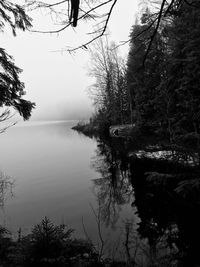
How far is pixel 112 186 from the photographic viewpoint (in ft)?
40.3

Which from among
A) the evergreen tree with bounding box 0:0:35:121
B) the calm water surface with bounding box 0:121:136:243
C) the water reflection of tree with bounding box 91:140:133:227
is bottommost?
the calm water surface with bounding box 0:121:136:243

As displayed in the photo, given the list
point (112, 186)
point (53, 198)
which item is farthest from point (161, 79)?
point (53, 198)

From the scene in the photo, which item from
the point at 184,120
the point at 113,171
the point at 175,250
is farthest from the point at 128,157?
the point at 175,250

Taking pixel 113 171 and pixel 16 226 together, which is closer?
pixel 16 226

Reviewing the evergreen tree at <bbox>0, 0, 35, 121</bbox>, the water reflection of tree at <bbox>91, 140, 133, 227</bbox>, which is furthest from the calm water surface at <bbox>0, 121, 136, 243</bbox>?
the evergreen tree at <bbox>0, 0, 35, 121</bbox>

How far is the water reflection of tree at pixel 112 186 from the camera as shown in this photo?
9117 mm

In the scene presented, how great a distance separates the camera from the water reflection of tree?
9.12 meters

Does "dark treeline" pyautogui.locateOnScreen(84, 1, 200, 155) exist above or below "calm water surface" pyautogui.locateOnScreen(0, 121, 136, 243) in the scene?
above

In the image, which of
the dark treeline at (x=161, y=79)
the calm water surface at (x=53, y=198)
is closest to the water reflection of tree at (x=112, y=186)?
the calm water surface at (x=53, y=198)

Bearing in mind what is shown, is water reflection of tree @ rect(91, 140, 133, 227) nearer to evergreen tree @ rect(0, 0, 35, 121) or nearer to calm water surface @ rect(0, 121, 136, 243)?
calm water surface @ rect(0, 121, 136, 243)

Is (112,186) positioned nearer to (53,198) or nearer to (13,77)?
(53,198)

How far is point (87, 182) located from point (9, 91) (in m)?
8.74

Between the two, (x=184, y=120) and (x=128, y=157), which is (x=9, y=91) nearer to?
(x=184, y=120)

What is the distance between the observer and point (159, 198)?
9.39 m
